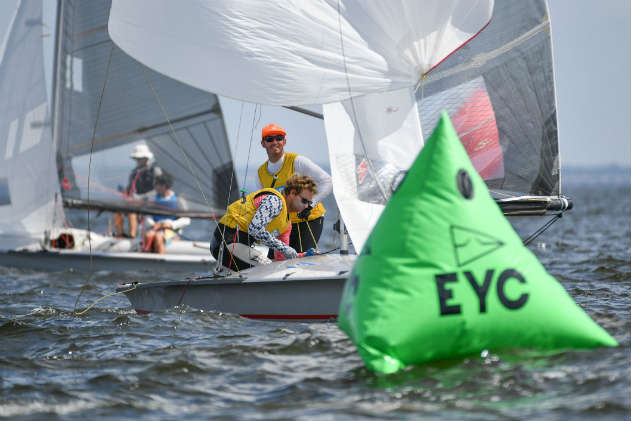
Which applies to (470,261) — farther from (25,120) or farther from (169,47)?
(25,120)

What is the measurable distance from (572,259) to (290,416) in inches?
367

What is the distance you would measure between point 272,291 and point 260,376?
1.58m

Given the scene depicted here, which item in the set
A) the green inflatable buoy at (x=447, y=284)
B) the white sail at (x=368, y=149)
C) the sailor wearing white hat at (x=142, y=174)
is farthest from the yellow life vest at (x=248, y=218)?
the sailor wearing white hat at (x=142, y=174)

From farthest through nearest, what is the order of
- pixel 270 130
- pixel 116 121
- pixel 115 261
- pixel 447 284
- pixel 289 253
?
pixel 116 121 → pixel 115 261 → pixel 270 130 → pixel 289 253 → pixel 447 284

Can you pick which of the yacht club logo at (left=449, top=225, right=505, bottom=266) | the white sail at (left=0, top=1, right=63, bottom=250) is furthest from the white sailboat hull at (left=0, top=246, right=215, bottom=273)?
the yacht club logo at (left=449, top=225, right=505, bottom=266)

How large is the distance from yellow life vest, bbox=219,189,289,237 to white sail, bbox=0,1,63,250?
21.7ft

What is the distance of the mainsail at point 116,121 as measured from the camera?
42.1 ft

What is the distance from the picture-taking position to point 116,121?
513 inches

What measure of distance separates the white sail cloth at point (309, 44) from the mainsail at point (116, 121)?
643 cm

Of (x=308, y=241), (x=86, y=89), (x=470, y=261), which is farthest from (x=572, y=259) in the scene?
(x=470, y=261)

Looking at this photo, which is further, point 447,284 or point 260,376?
point 260,376

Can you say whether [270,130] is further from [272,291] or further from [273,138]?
[272,291]

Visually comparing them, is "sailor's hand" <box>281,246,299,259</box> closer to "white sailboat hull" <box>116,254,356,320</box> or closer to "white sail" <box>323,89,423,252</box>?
"white sailboat hull" <box>116,254,356,320</box>

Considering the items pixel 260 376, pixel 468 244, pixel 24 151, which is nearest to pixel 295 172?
pixel 260 376
